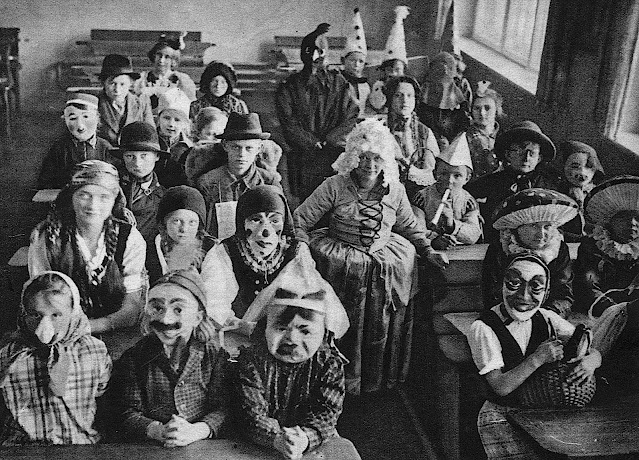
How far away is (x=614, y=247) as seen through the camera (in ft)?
9.12

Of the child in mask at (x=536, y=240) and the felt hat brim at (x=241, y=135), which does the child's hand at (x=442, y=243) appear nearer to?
the child in mask at (x=536, y=240)

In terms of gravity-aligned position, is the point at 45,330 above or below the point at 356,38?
below

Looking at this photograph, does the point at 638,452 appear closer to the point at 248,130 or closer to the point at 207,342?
the point at 207,342

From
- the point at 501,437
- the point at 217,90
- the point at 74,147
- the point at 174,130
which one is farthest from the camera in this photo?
the point at 217,90

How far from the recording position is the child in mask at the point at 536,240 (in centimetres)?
275

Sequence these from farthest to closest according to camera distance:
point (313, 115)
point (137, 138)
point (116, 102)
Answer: point (313, 115), point (116, 102), point (137, 138)

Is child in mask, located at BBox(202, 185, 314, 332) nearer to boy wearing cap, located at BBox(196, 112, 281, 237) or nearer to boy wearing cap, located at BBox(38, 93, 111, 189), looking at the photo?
boy wearing cap, located at BBox(196, 112, 281, 237)

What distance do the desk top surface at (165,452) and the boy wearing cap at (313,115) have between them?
8.60 ft

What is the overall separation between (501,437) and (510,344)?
0.98 ft

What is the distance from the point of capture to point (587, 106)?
385cm

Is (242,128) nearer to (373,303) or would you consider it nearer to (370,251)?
(370,251)

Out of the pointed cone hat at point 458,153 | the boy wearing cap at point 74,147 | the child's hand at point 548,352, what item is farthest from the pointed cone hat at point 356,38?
the child's hand at point 548,352

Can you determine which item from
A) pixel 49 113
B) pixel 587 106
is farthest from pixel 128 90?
pixel 587 106

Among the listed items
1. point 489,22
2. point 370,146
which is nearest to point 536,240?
point 370,146
